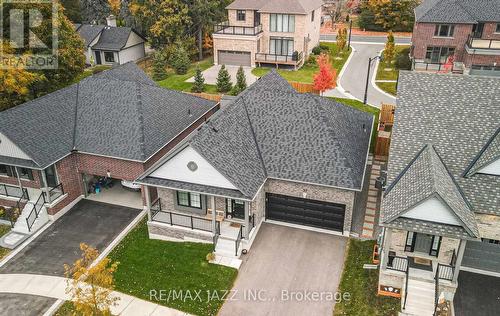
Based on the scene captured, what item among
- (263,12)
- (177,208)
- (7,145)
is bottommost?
(177,208)

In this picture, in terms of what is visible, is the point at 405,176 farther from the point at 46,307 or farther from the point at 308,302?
the point at 46,307

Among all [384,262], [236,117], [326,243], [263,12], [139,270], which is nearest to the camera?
[384,262]

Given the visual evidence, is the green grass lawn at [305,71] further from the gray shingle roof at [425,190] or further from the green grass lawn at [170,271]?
the green grass lawn at [170,271]

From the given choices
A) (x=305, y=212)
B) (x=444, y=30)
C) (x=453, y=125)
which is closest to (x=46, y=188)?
(x=305, y=212)

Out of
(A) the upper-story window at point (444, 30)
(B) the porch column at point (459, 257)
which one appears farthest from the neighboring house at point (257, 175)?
(A) the upper-story window at point (444, 30)

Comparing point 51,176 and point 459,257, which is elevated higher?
point 459,257

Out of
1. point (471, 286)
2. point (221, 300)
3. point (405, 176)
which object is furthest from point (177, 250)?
point (471, 286)

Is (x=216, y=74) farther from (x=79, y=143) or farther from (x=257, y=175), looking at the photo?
(x=257, y=175)
